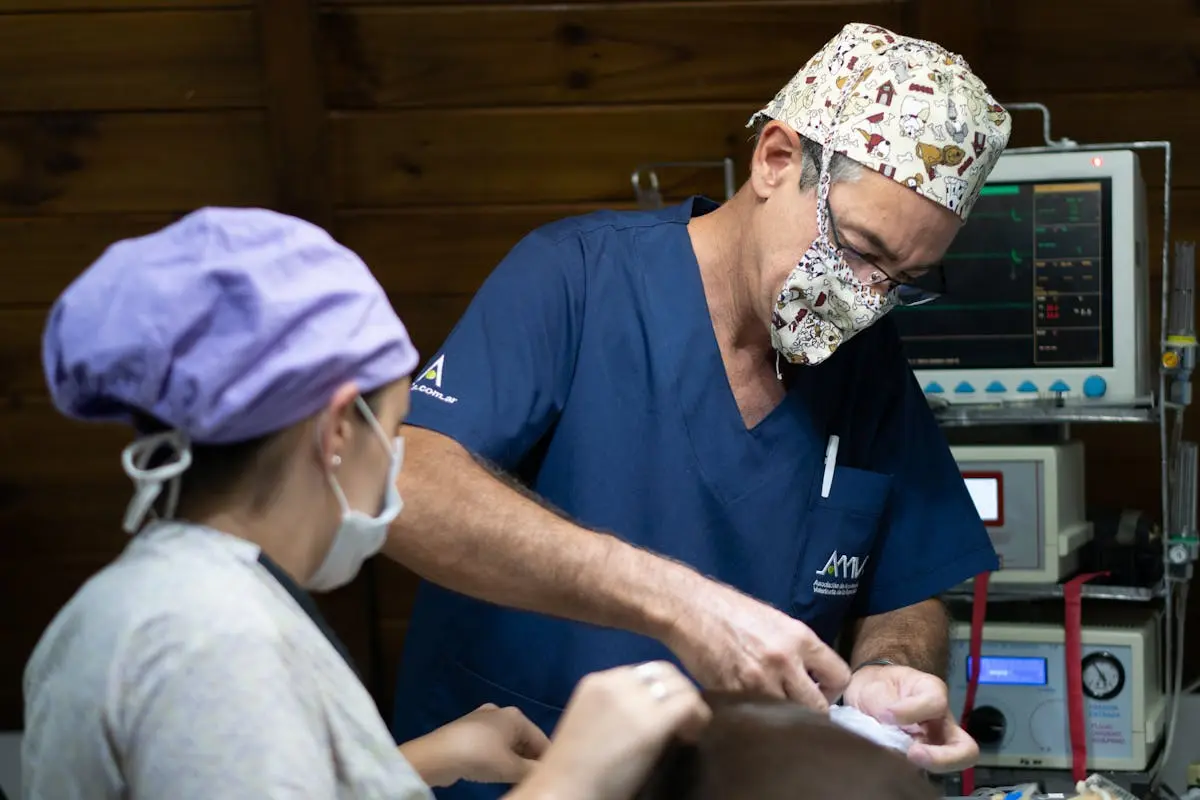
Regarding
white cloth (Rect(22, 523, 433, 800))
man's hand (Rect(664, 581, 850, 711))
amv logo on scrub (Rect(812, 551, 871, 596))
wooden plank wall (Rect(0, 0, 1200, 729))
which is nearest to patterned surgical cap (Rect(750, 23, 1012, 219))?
amv logo on scrub (Rect(812, 551, 871, 596))

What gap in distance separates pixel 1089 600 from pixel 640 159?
1341 millimetres

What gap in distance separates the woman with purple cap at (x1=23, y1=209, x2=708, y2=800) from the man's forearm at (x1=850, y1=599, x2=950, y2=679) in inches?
30.0

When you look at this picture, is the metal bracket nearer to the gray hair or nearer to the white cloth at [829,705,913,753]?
the gray hair

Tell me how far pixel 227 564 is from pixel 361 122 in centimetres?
228

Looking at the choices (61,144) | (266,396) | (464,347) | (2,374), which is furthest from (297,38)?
(266,396)

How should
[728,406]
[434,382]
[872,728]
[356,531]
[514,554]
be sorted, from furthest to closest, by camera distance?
1. [728,406]
2. [434,382]
3. [514,554]
4. [872,728]
5. [356,531]

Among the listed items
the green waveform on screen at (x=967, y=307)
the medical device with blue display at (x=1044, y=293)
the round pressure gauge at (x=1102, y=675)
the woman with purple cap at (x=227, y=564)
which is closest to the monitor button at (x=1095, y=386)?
the medical device with blue display at (x=1044, y=293)

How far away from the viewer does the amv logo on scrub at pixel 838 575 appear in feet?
5.04

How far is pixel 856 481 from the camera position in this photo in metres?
1.56

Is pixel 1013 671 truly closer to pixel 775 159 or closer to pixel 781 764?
pixel 775 159

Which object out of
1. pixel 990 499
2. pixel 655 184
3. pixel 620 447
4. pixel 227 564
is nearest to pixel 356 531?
pixel 227 564

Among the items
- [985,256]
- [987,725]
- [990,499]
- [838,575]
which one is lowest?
[987,725]

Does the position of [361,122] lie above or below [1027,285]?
above

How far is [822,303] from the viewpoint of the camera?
1468 millimetres
